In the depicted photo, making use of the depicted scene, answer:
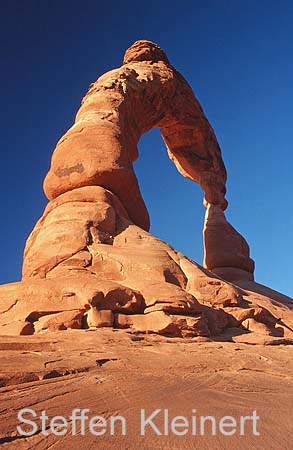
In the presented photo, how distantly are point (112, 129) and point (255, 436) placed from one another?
8413 millimetres

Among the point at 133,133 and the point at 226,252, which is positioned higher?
the point at 133,133

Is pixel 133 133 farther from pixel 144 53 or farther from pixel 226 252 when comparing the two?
pixel 226 252

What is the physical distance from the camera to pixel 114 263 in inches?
273

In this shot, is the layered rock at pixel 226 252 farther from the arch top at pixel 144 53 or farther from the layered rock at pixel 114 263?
the arch top at pixel 144 53

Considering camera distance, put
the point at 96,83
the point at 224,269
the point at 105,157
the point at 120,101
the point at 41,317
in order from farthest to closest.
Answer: the point at 224,269 → the point at 96,83 → the point at 120,101 → the point at 105,157 → the point at 41,317

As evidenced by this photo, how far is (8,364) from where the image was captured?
3.03 m

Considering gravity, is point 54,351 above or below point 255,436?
above

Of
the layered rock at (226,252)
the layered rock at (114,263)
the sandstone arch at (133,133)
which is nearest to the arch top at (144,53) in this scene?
the sandstone arch at (133,133)

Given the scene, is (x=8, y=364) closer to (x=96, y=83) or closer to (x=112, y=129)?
(x=112, y=129)

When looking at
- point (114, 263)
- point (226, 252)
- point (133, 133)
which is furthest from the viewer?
point (226, 252)

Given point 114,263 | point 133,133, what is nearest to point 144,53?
point 133,133

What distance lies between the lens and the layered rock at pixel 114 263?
18.6 ft

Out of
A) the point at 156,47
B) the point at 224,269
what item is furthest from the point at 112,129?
the point at 156,47

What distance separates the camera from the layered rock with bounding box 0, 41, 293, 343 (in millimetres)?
→ 5684
